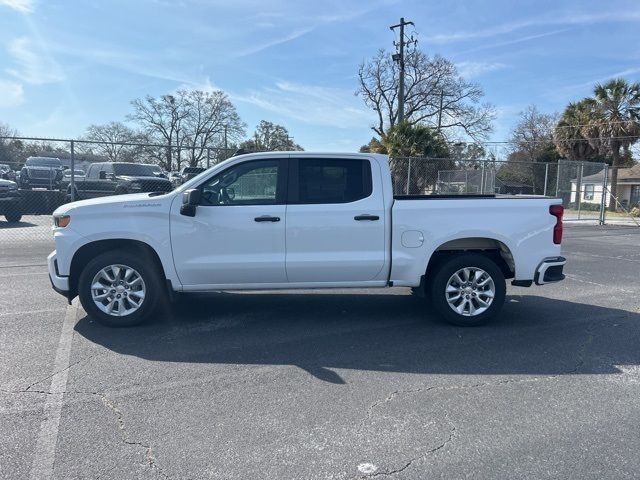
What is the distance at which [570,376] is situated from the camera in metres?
4.55

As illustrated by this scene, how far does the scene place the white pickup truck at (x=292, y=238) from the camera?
5.66 m

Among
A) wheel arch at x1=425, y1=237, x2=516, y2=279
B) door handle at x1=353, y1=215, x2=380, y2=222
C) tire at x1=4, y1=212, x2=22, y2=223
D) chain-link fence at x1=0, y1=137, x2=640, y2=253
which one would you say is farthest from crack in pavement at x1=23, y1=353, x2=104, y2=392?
tire at x1=4, y1=212, x2=22, y2=223

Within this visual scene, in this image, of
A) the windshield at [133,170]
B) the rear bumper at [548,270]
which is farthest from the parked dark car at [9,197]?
the rear bumper at [548,270]

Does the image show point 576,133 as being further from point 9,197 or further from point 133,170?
point 9,197

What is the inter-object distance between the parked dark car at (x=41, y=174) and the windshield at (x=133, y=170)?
1.78m

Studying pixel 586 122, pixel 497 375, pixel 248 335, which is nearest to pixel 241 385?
pixel 248 335

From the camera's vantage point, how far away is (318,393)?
4137 millimetres

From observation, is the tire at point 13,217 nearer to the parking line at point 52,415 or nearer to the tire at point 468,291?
the parking line at point 52,415

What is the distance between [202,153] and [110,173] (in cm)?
365

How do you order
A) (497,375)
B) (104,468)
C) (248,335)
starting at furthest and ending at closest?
(248,335) → (497,375) → (104,468)

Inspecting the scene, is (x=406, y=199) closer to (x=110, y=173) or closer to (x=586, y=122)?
(x=110, y=173)

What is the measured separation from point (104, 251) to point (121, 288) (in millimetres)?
478

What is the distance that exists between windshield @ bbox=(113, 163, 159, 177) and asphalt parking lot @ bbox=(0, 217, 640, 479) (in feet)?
36.9

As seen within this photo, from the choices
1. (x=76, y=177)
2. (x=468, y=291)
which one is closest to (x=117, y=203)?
(x=468, y=291)
